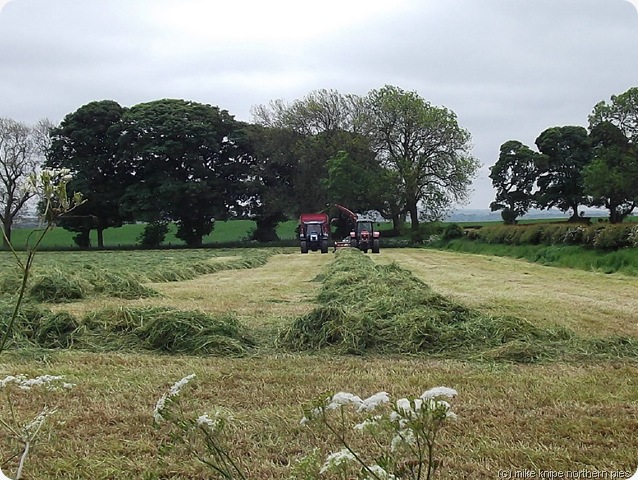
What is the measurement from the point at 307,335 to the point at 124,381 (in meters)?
1.69

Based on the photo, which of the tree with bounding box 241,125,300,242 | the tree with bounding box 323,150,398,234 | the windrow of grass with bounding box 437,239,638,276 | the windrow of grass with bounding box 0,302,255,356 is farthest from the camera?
the tree with bounding box 241,125,300,242

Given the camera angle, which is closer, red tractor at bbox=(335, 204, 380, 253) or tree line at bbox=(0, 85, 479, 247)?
red tractor at bbox=(335, 204, 380, 253)

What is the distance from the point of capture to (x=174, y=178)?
3322cm

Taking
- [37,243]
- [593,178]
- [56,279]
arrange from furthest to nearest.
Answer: [593,178] < [56,279] < [37,243]

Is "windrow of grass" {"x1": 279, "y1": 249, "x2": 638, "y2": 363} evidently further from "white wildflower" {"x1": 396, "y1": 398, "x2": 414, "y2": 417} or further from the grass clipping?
"white wildflower" {"x1": 396, "y1": 398, "x2": 414, "y2": 417}

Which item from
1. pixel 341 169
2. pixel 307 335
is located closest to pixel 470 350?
pixel 307 335

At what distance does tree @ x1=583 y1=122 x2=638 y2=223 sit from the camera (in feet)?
71.6

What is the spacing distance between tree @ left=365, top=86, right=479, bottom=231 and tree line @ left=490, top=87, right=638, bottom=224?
2.83 m

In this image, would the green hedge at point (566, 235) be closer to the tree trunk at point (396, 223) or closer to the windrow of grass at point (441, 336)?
the tree trunk at point (396, 223)

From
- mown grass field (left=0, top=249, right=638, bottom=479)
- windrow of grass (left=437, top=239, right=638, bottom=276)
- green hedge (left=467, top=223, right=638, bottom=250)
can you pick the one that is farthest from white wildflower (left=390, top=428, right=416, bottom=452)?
green hedge (left=467, top=223, right=638, bottom=250)

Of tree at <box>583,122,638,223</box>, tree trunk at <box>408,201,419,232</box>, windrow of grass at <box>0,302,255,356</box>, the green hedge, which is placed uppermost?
tree at <box>583,122,638,223</box>

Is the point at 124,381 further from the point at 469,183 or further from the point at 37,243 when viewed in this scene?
the point at 469,183

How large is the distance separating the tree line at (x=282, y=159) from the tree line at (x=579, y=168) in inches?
167

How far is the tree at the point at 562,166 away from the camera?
1171 inches
